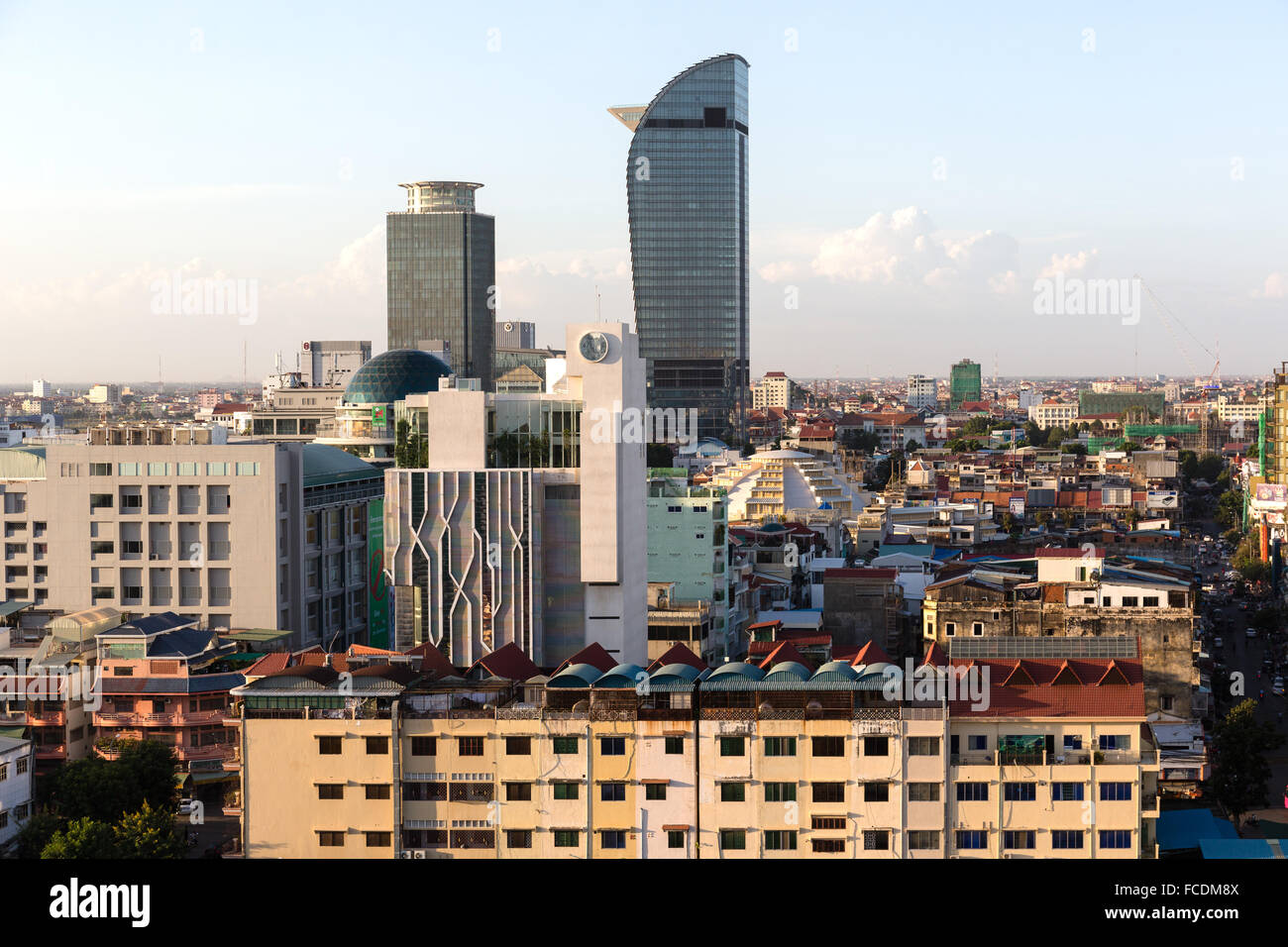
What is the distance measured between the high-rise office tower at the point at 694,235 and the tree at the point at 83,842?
6827 centimetres

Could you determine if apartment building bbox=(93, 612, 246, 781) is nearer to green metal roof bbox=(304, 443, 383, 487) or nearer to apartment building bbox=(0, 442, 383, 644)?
apartment building bbox=(0, 442, 383, 644)

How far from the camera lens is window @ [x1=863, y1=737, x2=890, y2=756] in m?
12.5

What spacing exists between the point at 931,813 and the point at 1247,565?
29974 mm

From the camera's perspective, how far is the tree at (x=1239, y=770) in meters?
17.1

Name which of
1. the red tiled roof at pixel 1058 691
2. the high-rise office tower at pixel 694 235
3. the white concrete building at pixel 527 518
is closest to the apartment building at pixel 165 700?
the white concrete building at pixel 527 518

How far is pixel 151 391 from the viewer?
132500 mm

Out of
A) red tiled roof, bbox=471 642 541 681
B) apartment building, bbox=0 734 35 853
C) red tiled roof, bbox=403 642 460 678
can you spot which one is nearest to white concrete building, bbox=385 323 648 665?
red tiled roof, bbox=403 642 460 678

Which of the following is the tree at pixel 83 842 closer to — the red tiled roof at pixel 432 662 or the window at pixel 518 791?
the red tiled roof at pixel 432 662

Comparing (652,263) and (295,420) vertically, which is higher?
(652,263)

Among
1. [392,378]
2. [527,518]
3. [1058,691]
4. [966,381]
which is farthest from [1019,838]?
[966,381]

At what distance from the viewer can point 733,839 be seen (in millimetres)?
12477
